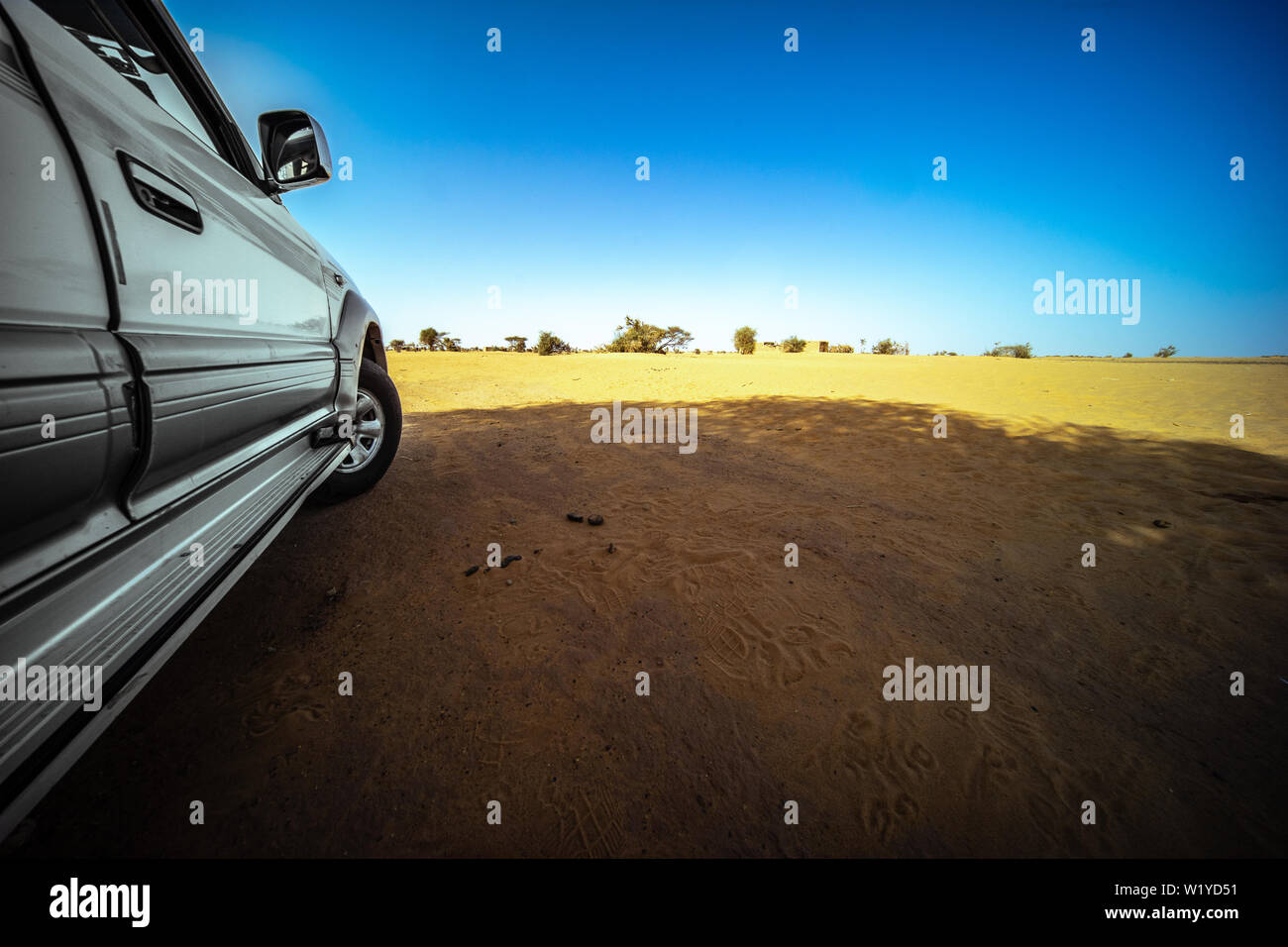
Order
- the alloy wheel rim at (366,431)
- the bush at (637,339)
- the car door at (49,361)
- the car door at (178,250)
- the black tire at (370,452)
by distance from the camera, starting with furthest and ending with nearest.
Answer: the bush at (637,339) < the alloy wheel rim at (366,431) < the black tire at (370,452) < the car door at (178,250) < the car door at (49,361)

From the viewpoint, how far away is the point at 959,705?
216 cm

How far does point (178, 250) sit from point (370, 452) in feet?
9.04

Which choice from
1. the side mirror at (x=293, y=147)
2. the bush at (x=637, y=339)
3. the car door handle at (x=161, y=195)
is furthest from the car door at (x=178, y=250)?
the bush at (x=637, y=339)

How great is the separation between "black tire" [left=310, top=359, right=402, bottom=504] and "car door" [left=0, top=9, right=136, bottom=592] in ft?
8.79

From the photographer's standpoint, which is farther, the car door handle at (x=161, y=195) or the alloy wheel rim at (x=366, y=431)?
the alloy wheel rim at (x=366, y=431)

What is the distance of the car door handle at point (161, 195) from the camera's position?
1272mm

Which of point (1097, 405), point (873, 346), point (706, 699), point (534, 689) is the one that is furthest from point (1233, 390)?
point (873, 346)

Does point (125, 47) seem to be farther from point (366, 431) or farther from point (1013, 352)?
point (1013, 352)

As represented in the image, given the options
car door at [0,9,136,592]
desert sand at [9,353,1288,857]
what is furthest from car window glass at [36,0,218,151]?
desert sand at [9,353,1288,857]

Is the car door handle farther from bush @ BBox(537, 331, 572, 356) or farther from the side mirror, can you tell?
bush @ BBox(537, 331, 572, 356)

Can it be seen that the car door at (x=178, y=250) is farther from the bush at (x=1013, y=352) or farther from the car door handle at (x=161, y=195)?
the bush at (x=1013, y=352)

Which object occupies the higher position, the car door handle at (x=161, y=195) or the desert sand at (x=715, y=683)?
the car door handle at (x=161, y=195)

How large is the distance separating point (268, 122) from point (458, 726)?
338cm

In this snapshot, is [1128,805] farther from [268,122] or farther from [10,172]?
[268,122]
